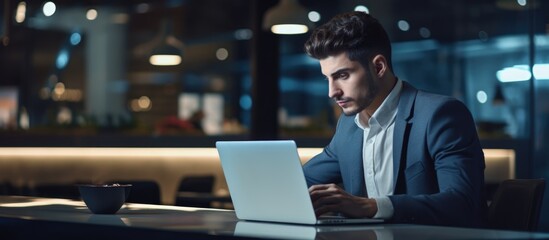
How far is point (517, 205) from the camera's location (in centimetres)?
268

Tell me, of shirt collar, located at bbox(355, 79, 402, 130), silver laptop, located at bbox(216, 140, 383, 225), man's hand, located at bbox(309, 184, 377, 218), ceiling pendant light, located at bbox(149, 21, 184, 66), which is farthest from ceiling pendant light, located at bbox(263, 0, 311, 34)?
man's hand, located at bbox(309, 184, 377, 218)

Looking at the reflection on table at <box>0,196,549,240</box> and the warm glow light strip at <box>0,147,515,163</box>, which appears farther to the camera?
the warm glow light strip at <box>0,147,515,163</box>

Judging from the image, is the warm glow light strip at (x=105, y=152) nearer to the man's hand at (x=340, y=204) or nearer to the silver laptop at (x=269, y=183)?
the silver laptop at (x=269, y=183)

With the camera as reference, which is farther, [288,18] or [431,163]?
[288,18]

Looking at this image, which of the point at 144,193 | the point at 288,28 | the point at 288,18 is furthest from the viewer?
the point at 288,28

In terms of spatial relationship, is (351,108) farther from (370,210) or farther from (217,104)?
(217,104)

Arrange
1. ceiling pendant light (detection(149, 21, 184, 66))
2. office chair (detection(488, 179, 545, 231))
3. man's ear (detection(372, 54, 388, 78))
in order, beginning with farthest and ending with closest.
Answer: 1. ceiling pendant light (detection(149, 21, 184, 66))
2. man's ear (detection(372, 54, 388, 78))
3. office chair (detection(488, 179, 545, 231))

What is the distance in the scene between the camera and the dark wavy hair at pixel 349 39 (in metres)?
2.68

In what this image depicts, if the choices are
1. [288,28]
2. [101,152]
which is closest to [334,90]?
[288,28]

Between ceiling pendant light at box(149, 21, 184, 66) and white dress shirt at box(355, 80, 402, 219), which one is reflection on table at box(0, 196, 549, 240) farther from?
ceiling pendant light at box(149, 21, 184, 66)

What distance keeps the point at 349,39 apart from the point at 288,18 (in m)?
4.16

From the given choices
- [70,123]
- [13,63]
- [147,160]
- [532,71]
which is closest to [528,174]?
[532,71]

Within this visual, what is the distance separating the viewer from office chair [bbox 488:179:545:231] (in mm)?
2645

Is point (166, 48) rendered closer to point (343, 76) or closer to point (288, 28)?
point (288, 28)
